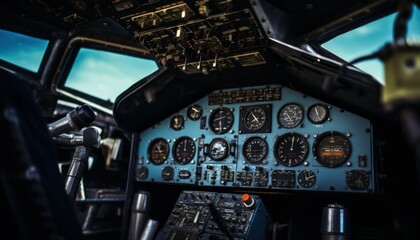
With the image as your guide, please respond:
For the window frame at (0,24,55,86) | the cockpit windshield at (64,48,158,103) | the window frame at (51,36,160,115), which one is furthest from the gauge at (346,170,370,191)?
the window frame at (0,24,55,86)

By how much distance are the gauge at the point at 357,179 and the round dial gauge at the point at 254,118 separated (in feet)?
3.21

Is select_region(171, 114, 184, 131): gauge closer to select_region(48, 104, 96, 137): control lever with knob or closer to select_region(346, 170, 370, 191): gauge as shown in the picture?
select_region(346, 170, 370, 191): gauge

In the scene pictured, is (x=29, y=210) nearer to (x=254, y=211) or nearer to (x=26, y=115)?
(x=26, y=115)

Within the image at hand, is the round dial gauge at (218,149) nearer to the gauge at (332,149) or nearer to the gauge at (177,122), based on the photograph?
the gauge at (177,122)

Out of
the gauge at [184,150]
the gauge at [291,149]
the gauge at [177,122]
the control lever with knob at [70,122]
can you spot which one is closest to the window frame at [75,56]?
the gauge at [177,122]

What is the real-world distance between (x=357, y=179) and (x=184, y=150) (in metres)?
1.84

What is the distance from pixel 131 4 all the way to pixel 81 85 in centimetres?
233

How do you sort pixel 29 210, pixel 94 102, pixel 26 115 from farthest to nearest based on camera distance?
pixel 94 102, pixel 26 115, pixel 29 210

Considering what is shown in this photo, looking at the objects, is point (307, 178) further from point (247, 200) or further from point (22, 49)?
point (22, 49)

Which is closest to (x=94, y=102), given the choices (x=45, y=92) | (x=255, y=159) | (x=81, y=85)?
(x=81, y=85)

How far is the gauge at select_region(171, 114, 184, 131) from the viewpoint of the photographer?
406 cm

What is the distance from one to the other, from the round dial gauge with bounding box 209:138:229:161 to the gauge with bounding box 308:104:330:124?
901mm

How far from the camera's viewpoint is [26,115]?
3.97 ft

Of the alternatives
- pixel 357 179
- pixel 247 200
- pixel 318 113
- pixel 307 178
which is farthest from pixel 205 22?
pixel 357 179
